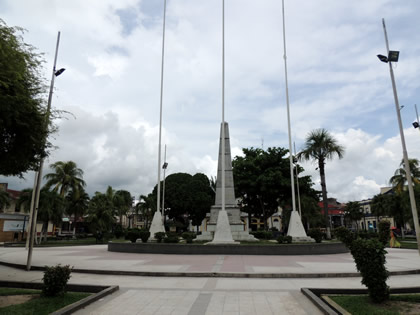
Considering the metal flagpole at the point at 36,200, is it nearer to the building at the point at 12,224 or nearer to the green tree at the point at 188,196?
the building at the point at 12,224

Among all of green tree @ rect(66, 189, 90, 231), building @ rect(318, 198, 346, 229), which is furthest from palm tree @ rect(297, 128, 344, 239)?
building @ rect(318, 198, 346, 229)

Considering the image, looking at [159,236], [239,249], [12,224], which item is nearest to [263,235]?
[239,249]

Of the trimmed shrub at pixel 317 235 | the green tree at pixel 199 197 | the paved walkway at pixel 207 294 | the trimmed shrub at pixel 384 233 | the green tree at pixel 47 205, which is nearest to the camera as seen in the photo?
the paved walkway at pixel 207 294

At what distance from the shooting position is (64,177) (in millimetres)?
37625

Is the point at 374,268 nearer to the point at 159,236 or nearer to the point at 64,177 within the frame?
the point at 159,236

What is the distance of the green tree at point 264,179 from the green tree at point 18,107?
2687 cm

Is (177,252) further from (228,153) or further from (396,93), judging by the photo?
(396,93)

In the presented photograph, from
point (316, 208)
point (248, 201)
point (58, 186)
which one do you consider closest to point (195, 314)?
point (248, 201)

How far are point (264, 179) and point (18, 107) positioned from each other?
28.3 metres

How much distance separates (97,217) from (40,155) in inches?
1149

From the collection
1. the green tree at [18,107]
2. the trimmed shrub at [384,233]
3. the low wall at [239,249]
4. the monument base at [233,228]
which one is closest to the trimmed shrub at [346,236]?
the trimmed shrub at [384,233]

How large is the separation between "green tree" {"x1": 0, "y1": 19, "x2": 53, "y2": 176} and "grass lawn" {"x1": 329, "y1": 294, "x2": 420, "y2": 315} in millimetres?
8631

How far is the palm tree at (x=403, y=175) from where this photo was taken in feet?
113

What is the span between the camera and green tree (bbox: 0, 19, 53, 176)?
6.71 metres
